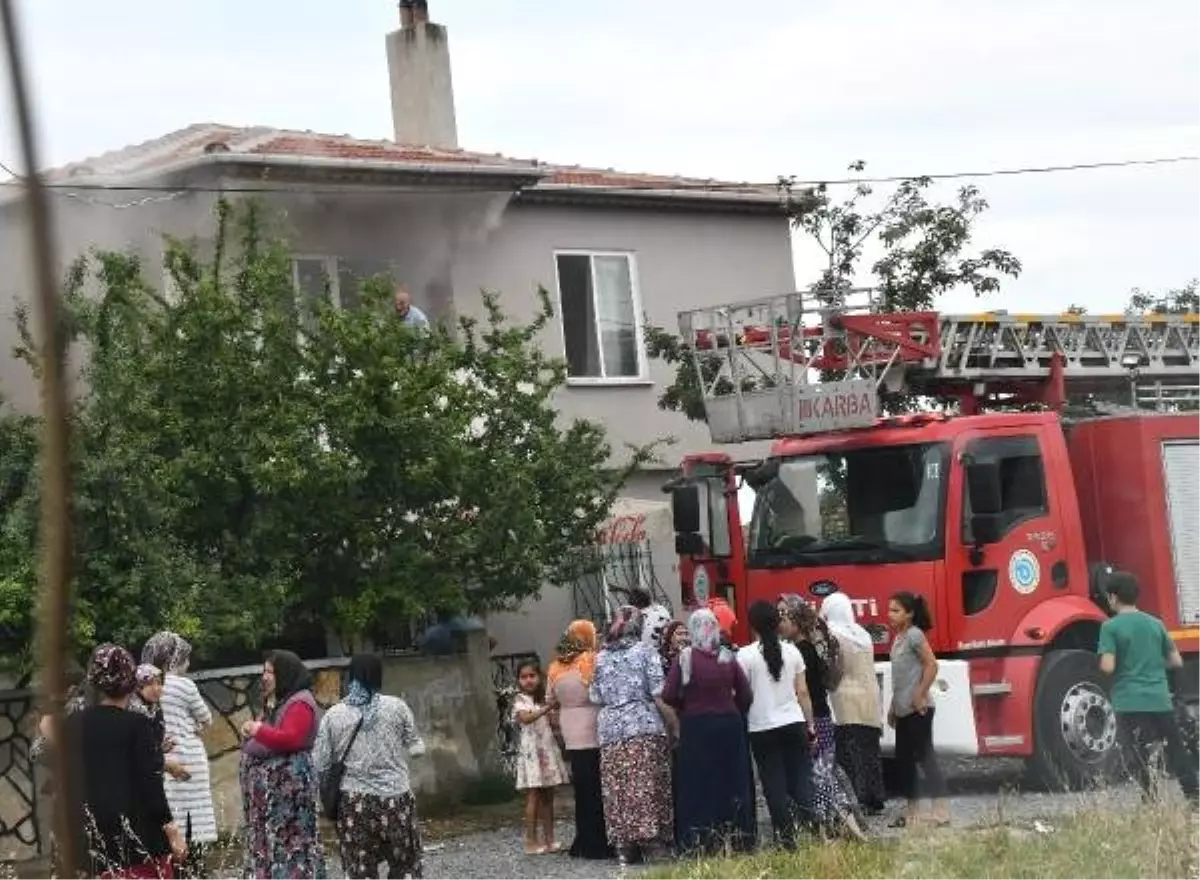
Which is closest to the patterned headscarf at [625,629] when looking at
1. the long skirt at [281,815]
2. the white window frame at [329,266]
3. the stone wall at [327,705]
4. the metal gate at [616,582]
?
the long skirt at [281,815]

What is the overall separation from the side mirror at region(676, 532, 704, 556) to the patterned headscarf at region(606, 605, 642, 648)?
2855 millimetres

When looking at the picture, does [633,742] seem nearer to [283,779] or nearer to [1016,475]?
[283,779]

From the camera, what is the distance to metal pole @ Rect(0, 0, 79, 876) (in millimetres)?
1243

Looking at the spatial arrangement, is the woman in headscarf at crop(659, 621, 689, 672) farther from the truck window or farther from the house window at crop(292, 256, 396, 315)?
the house window at crop(292, 256, 396, 315)

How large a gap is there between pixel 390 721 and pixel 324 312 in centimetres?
523

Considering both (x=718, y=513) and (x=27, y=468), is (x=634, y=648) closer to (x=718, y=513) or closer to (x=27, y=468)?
(x=718, y=513)

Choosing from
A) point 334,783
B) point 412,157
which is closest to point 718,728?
point 334,783

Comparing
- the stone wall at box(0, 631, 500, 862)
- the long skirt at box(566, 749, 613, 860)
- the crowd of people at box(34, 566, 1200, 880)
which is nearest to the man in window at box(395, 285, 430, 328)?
the stone wall at box(0, 631, 500, 862)

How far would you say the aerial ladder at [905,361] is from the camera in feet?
45.3

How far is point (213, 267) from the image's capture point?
13.6 meters

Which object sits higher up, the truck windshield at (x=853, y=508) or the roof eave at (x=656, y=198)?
the roof eave at (x=656, y=198)

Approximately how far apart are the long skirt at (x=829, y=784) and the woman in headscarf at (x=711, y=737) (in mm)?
455

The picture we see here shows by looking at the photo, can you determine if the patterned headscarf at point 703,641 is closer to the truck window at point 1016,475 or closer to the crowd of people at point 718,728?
the crowd of people at point 718,728

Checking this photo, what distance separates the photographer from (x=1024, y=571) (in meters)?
13.1
